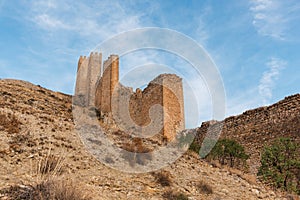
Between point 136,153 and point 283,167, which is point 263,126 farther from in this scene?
point 136,153

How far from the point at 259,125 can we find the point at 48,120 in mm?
11061

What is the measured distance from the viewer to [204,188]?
28.3ft

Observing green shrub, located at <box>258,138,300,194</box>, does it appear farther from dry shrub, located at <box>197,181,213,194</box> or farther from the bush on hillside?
dry shrub, located at <box>197,181,213,194</box>

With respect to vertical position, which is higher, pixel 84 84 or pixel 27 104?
pixel 84 84

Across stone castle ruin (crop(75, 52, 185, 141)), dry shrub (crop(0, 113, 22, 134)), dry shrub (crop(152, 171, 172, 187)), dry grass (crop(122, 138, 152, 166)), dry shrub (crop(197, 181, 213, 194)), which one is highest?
stone castle ruin (crop(75, 52, 185, 141))

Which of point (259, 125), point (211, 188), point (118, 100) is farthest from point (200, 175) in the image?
point (118, 100)

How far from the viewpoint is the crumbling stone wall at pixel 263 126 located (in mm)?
14766

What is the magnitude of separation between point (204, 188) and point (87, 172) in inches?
131

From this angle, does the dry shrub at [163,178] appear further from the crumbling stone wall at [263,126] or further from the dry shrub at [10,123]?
the crumbling stone wall at [263,126]

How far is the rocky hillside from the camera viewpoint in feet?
22.9

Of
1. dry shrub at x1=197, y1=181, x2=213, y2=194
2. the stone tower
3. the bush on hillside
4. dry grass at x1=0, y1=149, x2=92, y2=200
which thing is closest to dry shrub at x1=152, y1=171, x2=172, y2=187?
dry shrub at x1=197, y1=181, x2=213, y2=194

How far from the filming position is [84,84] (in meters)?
35.9

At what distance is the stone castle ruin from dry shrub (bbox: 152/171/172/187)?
32.1 feet

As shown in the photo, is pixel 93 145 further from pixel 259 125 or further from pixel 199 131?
pixel 199 131
